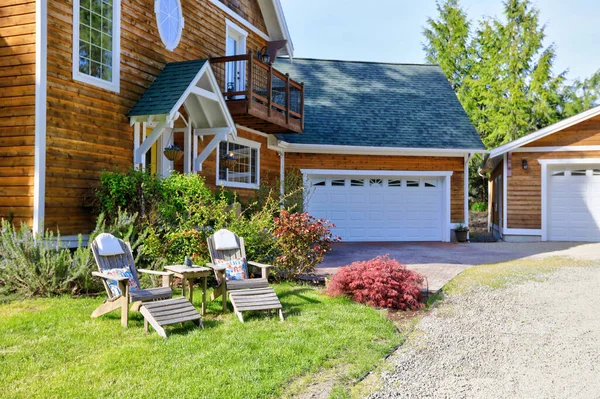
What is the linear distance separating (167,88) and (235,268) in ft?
15.2

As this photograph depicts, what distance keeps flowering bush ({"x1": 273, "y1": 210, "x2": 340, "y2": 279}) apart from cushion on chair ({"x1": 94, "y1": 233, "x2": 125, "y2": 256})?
9.02ft

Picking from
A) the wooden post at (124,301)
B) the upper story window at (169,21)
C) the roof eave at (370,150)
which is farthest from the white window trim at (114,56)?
the roof eave at (370,150)

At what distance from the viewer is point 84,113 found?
29.3 ft

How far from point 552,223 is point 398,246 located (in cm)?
544

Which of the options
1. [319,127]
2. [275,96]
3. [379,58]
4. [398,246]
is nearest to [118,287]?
[275,96]

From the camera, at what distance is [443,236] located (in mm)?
16969

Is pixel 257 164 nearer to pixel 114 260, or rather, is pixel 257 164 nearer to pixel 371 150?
pixel 371 150

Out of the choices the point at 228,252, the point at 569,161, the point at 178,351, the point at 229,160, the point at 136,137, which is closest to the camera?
the point at 178,351

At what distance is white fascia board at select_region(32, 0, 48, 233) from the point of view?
801cm

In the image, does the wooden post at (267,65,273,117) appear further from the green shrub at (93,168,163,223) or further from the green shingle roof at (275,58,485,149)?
the green shrub at (93,168,163,223)

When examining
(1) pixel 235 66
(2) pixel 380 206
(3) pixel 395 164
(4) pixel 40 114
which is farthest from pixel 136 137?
(3) pixel 395 164

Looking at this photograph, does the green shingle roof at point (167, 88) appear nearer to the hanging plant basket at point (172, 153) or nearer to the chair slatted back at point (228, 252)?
the hanging plant basket at point (172, 153)

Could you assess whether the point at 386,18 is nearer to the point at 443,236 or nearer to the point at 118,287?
the point at 443,236

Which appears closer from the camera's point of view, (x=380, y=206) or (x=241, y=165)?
(x=241, y=165)
